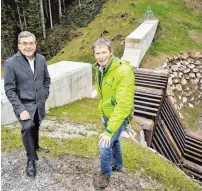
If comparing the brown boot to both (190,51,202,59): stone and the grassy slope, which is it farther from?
(190,51,202,59): stone

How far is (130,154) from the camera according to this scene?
4.43m

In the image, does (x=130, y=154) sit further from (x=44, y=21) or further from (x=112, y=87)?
(x=44, y=21)

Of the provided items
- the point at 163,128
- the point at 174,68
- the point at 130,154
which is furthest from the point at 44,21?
the point at 130,154

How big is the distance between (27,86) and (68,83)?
3.42 metres

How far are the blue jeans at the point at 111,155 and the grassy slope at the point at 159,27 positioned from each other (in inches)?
348

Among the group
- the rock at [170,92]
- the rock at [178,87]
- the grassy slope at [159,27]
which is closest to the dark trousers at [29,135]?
the rock at [170,92]

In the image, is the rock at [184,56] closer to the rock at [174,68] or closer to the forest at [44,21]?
the rock at [174,68]

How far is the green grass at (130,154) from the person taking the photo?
3969mm

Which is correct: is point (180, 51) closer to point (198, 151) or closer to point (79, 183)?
point (198, 151)

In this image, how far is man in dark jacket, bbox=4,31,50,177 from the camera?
10.4 feet

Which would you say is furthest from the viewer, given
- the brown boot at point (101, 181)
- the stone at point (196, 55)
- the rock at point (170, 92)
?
the stone at point (196, 55)

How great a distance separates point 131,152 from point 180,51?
10206 millimetres

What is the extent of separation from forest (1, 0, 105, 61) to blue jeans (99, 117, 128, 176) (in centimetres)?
2136

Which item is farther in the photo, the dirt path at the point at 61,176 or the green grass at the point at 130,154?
the green grass at the point at 130,154
